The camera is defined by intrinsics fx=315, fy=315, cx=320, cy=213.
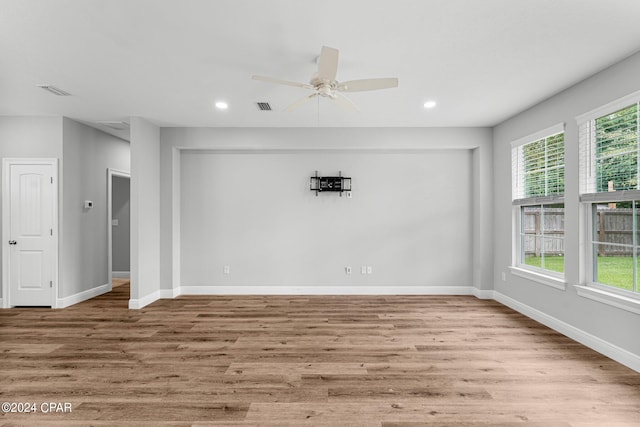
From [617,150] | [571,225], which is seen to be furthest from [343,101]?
[571,225]

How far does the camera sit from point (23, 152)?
4.61 meters

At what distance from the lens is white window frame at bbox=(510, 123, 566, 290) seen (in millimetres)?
3711

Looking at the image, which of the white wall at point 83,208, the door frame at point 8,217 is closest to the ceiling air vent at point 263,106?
the white wall at point 83,208

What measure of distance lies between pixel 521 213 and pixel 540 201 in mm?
545

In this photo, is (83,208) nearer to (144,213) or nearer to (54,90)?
(144,213)

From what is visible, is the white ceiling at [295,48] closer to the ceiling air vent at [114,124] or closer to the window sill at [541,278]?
the ceiling air vent at [114,124]

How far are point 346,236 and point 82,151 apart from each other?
4.46 metres

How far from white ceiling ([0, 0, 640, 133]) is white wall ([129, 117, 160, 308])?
2.20 feet

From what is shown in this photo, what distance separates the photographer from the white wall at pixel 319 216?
5332 mm

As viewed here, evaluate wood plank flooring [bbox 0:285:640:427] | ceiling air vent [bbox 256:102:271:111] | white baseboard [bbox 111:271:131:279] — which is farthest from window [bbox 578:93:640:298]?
white baseboard [bbox 111:271:131:279]

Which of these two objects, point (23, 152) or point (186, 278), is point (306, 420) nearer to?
point (186, 278)

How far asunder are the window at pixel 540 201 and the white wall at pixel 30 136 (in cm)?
666

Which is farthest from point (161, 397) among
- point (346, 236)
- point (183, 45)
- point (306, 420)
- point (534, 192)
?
point (534, 192)

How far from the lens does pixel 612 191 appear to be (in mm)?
3023
